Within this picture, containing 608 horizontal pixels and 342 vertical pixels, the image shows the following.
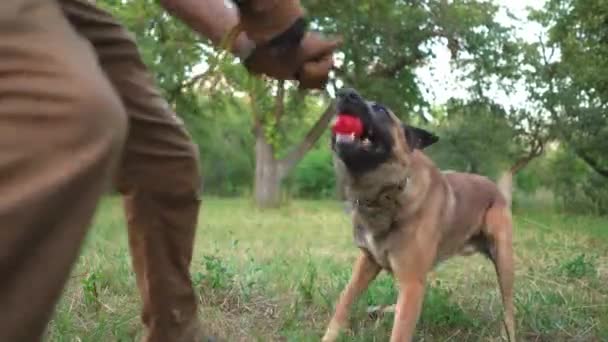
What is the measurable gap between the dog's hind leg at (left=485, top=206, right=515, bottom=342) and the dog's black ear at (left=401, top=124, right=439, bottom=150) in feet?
3.16

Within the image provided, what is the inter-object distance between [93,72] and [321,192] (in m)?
42.9

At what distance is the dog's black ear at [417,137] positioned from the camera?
211 inches

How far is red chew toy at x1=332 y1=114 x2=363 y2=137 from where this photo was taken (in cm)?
520

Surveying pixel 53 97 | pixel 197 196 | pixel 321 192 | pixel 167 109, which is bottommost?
pixel 321 192

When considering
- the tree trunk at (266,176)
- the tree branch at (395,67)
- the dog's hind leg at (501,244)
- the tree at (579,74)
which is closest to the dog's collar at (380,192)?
the dog's hind leg at (501,244)

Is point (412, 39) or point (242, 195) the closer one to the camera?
point (412, 39)

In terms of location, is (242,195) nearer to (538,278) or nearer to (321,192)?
(321,192)

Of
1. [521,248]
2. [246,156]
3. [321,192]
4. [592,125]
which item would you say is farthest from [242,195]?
[521,248]

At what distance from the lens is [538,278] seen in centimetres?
650

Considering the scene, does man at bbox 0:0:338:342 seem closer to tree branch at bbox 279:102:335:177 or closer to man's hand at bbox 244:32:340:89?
man's hand at bbox 244:32:340:89

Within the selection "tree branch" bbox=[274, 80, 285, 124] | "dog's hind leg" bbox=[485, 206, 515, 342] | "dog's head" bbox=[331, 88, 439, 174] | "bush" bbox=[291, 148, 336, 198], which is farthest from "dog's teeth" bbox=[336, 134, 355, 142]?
"bush" bbox=[291, 148, 336, 198]

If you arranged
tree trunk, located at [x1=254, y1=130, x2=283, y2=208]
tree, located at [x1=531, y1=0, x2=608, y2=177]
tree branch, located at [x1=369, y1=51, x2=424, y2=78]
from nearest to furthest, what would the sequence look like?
tree, located at [x1=531, y1=0, x2=608, y2=177]
tree branch, located at [x1=369, y1=51, x2=424, y2=78]
tree trunk, located at [x1=254, y1=130, x2=283, y2=208]

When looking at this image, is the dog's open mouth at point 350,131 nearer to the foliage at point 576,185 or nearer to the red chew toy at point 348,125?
the red chew toy at point 348,125

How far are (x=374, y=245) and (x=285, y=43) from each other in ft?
10.3
